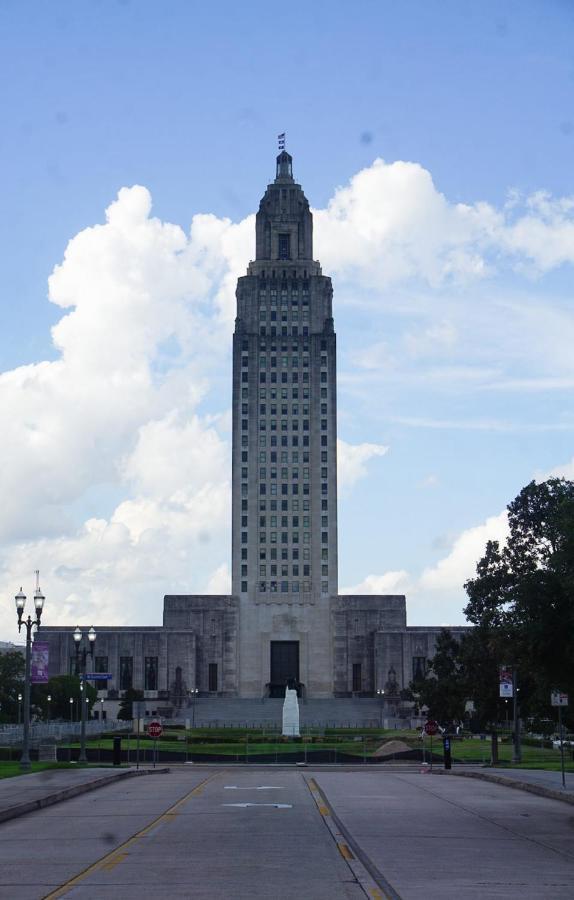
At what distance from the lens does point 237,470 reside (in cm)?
15325

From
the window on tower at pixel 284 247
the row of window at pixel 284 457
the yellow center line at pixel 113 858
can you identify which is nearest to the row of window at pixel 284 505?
the row of window at pixel 284 457

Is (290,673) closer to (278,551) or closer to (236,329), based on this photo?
(278,551)

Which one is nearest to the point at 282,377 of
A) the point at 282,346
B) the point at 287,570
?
the point at 282,346

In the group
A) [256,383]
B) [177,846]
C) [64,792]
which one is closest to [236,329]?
[256,383]

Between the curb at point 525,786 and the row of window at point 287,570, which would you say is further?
the row of window at point 287,570

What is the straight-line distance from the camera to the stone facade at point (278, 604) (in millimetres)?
150500

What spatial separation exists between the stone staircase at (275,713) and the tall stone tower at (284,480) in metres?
6.92

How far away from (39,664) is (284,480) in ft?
345

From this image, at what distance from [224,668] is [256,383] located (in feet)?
114

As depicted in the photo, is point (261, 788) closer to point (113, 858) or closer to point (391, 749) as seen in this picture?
point (113, 858)

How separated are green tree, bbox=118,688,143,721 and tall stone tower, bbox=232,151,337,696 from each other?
13492mm

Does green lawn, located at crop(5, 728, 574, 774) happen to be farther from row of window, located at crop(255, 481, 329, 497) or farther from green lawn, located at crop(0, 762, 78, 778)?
row of window, located at crop(255, 481, 329, 497)

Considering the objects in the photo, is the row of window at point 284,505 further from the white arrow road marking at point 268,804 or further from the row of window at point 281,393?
the white arrow road marking at point 268,804

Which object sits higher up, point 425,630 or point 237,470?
point 237,470
